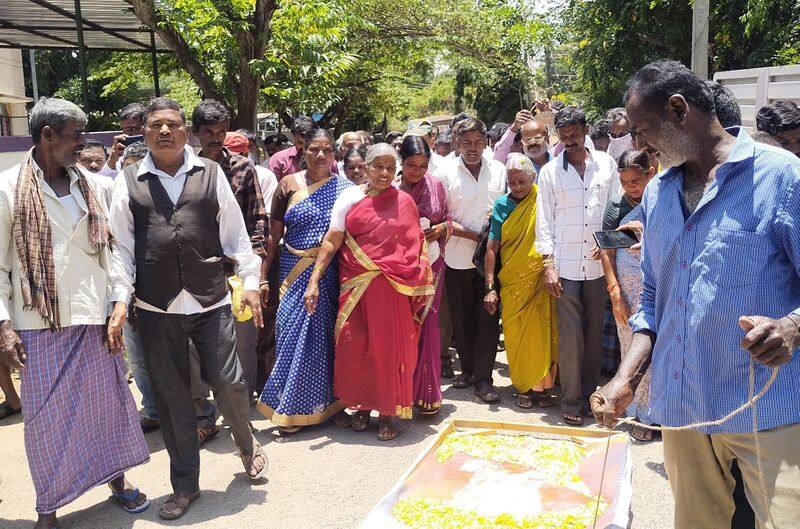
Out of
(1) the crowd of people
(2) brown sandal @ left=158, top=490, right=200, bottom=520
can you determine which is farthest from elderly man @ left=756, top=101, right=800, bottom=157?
(2) brown sandal @ left=158, top=490, right=200, bottom=520

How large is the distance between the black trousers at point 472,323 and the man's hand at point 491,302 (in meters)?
0.29

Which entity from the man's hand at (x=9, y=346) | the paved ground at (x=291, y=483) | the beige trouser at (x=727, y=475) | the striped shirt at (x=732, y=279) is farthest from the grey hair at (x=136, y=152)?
the beige trouser at (x=727, y=475)

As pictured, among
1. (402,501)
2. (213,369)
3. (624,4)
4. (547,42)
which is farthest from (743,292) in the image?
(547,42)

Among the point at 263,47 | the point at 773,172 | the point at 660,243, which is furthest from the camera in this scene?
the point at 263,47

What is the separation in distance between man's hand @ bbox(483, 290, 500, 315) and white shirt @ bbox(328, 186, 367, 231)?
4.10 ft

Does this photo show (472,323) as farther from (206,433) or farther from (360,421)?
(206,433)

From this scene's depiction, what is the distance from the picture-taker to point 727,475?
8.07 ft

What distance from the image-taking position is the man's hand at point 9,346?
342cm

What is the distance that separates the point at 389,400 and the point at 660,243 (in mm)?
2808

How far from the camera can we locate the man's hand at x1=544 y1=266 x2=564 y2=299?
5.11 metres

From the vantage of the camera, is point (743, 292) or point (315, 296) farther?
point (315, 296)

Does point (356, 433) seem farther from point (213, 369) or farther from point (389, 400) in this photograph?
point (213, 369)

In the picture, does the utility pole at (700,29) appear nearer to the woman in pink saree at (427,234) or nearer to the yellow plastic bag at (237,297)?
the woman in pink saree at (427,234)

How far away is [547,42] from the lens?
19.7 meters
